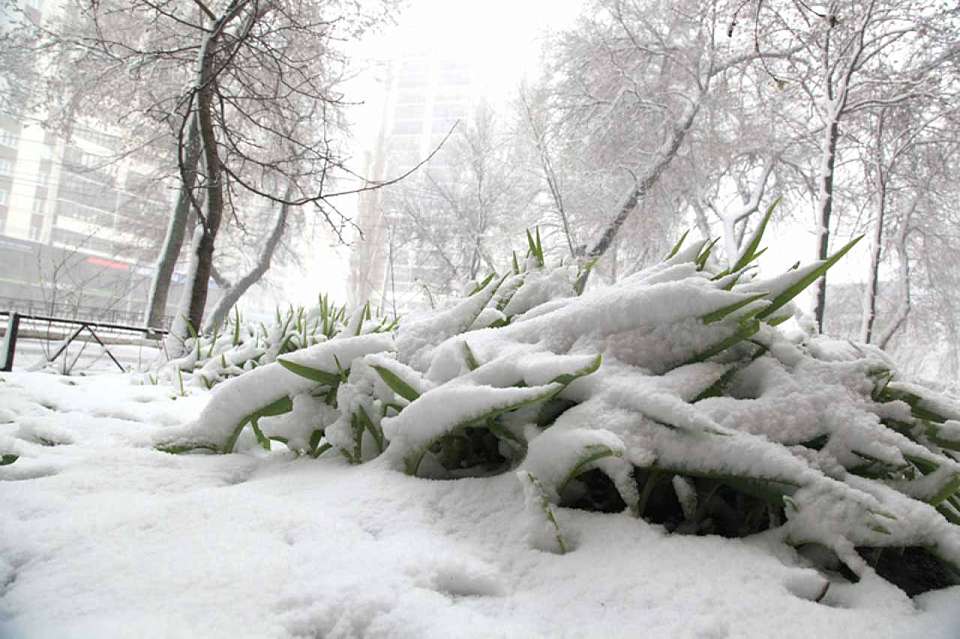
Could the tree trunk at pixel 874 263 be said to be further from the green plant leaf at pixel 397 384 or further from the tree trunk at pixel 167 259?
the tree trunk at pixel 167 259

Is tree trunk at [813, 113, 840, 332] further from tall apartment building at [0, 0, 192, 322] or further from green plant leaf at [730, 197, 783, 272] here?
tall apartment building at [0, 0, 192, 322]

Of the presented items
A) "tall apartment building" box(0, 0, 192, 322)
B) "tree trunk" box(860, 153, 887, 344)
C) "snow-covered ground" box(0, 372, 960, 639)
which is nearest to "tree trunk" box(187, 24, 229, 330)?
"snow-covered ground" box(0, 372, 960, 639)

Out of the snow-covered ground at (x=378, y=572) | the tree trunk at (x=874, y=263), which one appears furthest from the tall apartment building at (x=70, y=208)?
the tree trunk at (x=874, y=263)

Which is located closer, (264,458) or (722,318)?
(722,318)

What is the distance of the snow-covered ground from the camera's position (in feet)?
1.63

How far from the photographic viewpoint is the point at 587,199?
1148cm

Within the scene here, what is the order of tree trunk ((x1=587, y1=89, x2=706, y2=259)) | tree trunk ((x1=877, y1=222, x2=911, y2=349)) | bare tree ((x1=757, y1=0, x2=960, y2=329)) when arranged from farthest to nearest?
tree trunk ((x1=877, y1=222, x2=911, y2=349)) < tree trunk ((x1=587, y1=89, x2=706, y2=259)) < bare tree ((x1=757, y1=0, x2=960, y2=329))

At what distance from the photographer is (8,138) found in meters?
10.3

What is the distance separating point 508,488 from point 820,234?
26.3 feet

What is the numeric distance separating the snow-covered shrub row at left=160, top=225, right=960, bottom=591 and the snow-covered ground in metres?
0.06

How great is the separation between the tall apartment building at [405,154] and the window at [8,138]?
7.54 m

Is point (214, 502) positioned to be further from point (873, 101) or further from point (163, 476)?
point (873, 101)

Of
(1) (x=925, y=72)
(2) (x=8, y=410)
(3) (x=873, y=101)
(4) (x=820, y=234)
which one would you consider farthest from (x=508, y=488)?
(1) (x=925, y=72)

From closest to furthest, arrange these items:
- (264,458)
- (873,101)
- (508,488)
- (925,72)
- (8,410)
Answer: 1. (508,488)
2. (264,458)
3. (8,410)
4. (873,101)
5. (925,72)
